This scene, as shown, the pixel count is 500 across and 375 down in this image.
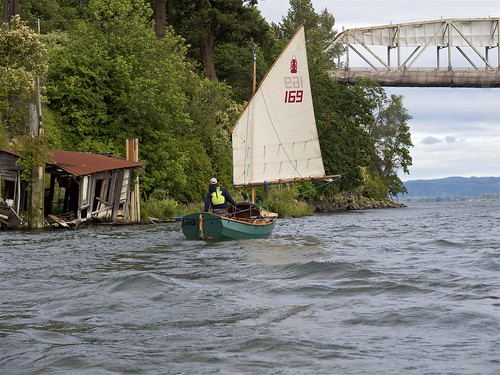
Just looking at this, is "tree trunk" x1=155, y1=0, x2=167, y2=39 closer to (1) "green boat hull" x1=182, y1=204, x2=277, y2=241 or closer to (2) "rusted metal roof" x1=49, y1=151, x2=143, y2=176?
→ (2) "rusted metal roof" x1=49, y1=151, x2=143, y2=176

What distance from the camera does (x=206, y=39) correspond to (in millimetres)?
66625

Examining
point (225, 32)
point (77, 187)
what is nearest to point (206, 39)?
point (225, 32)

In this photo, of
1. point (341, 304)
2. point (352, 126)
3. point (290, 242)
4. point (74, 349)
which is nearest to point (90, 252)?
point (290, 242)

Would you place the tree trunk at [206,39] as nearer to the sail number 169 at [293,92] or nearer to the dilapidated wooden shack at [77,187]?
the dilapidated wooden shack at [77,187]

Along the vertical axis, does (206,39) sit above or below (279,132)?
above

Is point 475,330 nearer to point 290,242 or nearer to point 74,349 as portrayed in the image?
point 74,349

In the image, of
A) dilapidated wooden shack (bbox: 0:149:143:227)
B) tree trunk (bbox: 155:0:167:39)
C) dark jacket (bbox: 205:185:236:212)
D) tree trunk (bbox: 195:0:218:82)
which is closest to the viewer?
dark jacket (bbox: 205:185:236:212)

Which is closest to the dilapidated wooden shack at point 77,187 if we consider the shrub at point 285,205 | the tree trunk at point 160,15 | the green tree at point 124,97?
the green tree at point 124,97

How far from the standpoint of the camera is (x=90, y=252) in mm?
23844

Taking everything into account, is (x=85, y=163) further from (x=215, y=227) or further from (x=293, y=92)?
(x=215, y=227)

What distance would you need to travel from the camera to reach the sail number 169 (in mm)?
33875

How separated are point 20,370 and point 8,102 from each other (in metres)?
Result: 31.3

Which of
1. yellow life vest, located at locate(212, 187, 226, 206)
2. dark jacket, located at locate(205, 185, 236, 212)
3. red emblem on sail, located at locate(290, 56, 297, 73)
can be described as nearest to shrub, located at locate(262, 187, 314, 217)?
red emblem on sail, located at locate(290, 56, 297, 73)

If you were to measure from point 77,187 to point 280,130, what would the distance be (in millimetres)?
9743
